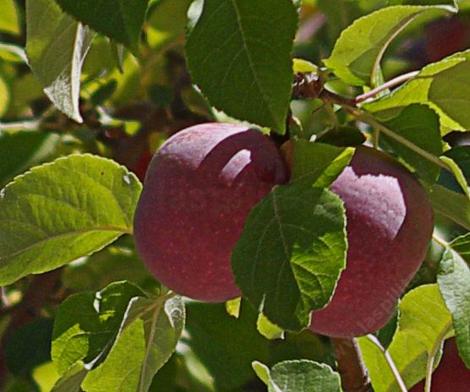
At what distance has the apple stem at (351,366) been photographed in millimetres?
1127

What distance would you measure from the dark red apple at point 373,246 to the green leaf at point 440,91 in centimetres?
7

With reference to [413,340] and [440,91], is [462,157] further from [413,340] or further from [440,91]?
[413,340]

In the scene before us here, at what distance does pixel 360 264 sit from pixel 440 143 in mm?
139

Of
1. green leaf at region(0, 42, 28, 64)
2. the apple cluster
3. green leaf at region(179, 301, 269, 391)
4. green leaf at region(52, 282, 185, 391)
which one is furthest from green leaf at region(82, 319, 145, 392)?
green leaf at region(0, 42, 28, 64)

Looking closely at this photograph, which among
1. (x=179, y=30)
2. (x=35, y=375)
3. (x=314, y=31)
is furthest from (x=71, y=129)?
(x=314, y=31)

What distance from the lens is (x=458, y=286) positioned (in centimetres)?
97

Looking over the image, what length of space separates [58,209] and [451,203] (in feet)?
1.09

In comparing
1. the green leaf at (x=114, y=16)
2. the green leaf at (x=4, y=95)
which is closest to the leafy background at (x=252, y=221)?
the green leaf at (x=114, y=16)

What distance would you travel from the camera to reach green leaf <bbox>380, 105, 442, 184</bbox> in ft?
3.28

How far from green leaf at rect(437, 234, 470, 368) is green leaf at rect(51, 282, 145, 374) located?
281 mm

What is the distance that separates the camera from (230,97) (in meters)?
0.87

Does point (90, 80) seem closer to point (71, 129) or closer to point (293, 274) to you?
point (71, 129)

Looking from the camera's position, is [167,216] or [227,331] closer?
[167,216]

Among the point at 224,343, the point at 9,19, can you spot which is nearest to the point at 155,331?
the point at 224,343
